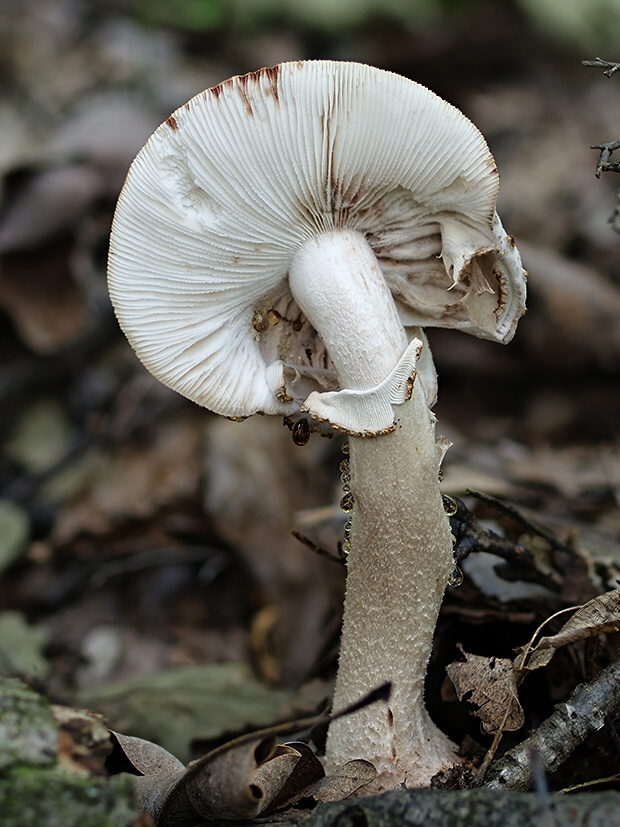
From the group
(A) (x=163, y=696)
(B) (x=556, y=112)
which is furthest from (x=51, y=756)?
(B) (x=556, y=112)

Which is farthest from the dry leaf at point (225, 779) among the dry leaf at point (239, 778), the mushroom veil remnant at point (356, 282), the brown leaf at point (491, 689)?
the brown leaf at point (491, 689)

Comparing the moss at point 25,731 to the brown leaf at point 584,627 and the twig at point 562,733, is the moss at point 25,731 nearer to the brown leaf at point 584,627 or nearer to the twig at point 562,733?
the twig at point 562,733

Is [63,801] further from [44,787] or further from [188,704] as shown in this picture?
[188,704]

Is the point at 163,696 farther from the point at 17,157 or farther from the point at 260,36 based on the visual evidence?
the point at 260,36

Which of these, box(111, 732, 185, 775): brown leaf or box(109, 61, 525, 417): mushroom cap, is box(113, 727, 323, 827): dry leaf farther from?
box(109, 61, 525, 417): mushroom cap

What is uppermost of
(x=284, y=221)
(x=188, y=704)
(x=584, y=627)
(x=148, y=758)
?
(x=284, y=221)

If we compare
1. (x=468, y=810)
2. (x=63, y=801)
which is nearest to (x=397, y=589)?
(x=468, y=810)
